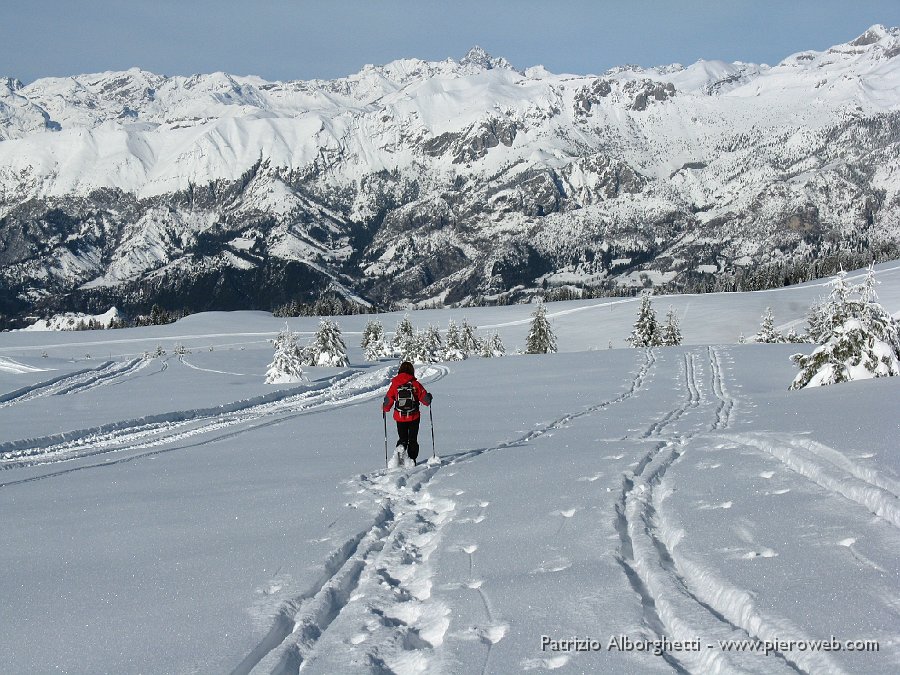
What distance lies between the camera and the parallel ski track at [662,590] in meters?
4.87

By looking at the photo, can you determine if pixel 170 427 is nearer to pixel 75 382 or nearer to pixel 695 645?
pixel 695 645

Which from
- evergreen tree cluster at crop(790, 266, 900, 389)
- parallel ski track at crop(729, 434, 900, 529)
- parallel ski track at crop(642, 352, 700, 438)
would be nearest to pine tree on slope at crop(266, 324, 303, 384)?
parallel ski track at crop(642, 352, 700, 438)

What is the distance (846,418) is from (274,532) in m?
10.7

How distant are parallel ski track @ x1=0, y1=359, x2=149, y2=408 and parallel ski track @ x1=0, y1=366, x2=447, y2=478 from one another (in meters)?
10.5

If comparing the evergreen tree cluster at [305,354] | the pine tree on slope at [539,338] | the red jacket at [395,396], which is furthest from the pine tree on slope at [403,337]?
the red jacket at [395,396]

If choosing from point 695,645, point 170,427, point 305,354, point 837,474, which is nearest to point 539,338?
point 305,354

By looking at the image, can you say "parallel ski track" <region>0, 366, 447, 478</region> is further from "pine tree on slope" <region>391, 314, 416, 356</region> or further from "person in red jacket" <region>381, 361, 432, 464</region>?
"pine tree on slope" <region>391, 314, 416, 356</region>

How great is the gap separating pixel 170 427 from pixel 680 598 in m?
19.6

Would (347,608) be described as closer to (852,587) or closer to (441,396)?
(852,587)

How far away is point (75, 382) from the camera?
140ft

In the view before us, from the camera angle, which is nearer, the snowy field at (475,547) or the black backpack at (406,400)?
the snowy field at (475,547)

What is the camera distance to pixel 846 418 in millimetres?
13836

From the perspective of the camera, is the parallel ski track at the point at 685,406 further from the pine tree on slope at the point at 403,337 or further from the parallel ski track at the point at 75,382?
the pine tree on slope at the point at 403,337

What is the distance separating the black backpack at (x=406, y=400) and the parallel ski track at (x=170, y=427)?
7.43m
